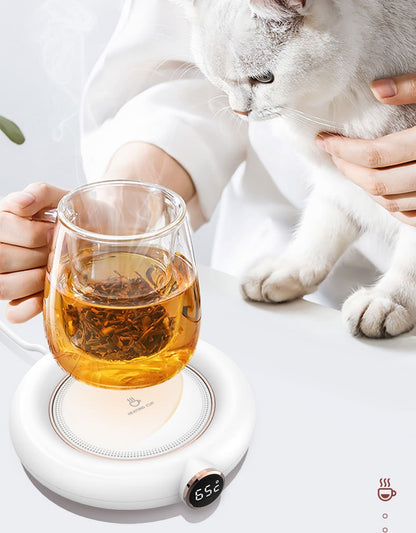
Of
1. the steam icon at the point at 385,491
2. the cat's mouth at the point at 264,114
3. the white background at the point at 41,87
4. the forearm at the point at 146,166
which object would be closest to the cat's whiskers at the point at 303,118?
the cat's mouth at the point at 264,114

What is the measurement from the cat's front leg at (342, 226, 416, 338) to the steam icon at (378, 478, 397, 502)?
0.69ft

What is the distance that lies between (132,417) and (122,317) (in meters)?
0.09

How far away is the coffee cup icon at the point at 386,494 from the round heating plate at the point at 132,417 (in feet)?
0.48

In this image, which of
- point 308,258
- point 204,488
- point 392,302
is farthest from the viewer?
point 308,258

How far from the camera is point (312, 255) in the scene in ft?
2.84

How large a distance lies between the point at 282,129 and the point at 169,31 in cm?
25

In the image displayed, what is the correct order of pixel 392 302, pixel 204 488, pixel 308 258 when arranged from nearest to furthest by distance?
pixel 204 488 → pixel 392 302 → pixel 308 258

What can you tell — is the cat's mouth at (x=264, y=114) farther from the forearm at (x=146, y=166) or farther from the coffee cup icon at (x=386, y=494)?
the coffee cup icon at (x=386, y=494)

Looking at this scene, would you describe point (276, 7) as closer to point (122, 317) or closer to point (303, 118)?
point (303, 118)

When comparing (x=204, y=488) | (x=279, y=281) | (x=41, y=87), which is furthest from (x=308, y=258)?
(x=41, y=87)

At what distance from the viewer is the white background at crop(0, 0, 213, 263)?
117 cm

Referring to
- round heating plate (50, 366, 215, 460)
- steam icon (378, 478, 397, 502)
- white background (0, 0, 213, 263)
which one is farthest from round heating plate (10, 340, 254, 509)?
white background (0, 0, 213, 263)

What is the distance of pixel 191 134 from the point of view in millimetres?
954

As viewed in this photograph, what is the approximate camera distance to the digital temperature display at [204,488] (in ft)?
1.57
